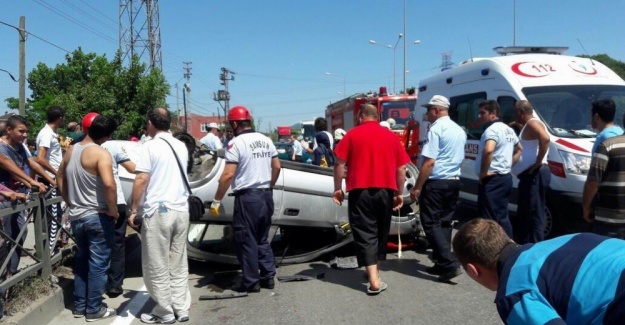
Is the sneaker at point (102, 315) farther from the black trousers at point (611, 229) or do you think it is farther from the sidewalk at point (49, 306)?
the black trousers at point (611, 229)

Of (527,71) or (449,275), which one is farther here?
(527,71)

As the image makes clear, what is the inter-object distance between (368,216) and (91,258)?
100 inches

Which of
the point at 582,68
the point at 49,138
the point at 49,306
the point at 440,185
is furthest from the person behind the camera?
the point at 582,68

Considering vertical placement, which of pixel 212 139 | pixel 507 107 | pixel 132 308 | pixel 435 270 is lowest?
pixel 132 308

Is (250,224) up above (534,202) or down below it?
below

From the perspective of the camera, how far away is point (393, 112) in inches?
685

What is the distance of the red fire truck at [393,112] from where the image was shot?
12.6 meters

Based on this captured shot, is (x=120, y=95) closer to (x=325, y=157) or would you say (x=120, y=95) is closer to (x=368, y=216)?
(x=325, y=157)

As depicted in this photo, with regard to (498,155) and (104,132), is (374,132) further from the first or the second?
(104,132)

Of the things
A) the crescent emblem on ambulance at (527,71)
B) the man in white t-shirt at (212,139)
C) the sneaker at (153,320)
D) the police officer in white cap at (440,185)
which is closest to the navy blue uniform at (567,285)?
the sneaker at (153,320)

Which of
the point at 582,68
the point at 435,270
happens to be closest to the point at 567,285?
the point at 435,270

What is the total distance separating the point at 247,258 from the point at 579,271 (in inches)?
154

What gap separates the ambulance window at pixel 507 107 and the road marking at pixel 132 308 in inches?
219

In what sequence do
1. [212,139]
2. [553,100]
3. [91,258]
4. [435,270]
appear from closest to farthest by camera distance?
[91,258]
[435,270]
[553,100]
[212,139]
